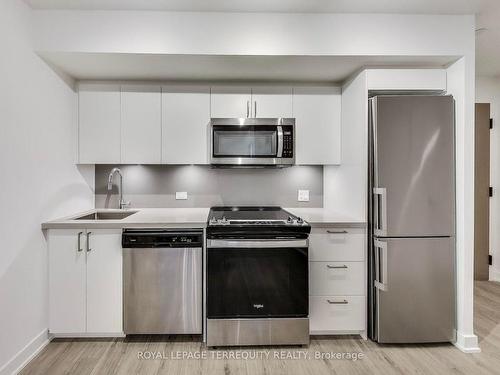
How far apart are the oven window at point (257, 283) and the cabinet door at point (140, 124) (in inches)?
43.7

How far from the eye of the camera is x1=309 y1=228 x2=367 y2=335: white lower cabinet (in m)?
2.35

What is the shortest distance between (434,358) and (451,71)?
81.1 inches

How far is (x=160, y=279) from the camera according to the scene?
2268mm

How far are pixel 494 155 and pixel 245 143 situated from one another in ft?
9.74

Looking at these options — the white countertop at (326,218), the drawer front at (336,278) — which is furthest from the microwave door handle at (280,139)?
the drawer front at (336,278)

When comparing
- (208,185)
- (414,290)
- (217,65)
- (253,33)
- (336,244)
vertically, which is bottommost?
(414,290)

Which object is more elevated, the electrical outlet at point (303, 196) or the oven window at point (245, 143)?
the oven window at point (245, 143)

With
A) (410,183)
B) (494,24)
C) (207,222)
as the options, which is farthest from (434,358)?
(494,24)

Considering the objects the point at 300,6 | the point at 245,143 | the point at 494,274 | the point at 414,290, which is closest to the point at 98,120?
the point at 245,143

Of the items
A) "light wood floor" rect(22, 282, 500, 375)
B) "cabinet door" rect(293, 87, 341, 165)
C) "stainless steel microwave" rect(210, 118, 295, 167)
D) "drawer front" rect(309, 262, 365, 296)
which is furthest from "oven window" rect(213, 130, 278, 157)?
"light wood floor" rect(22, 282, 500, 375)

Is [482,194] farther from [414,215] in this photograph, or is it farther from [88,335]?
[88,335]

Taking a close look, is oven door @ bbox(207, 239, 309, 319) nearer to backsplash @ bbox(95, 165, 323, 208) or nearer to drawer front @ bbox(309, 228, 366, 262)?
drawer front @ bbox(309, 228, 366, 262)

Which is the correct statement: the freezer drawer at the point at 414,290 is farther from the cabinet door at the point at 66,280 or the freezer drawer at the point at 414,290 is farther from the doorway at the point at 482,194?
the cabinet door at the point at 66,280

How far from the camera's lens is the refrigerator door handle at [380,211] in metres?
2.22
